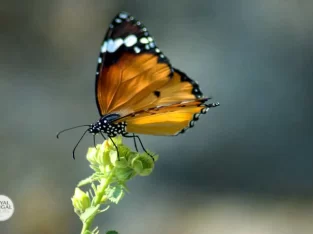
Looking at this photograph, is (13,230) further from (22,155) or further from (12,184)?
(22,155)

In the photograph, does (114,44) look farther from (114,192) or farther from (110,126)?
(114,192)

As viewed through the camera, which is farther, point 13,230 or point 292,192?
point 292,192

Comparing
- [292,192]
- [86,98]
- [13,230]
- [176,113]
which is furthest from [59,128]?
[176,113]

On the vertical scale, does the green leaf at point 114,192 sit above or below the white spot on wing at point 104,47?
below

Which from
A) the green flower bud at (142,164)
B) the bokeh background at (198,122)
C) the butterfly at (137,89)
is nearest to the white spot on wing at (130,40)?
the butterfly at (137,89)

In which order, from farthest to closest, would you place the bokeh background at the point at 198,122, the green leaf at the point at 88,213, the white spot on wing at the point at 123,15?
the bokeh background at the point at 198,122, the white spot on wing at the point at 123,15, the green leaf at the point at 88,213

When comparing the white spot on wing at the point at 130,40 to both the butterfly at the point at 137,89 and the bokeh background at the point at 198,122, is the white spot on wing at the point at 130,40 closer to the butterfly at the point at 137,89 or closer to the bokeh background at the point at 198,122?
the butterfly at the point at 137,89

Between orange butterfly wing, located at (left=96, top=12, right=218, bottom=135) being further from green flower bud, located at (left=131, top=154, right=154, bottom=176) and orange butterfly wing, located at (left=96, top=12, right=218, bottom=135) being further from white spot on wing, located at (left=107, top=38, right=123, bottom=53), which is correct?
green flower bud, located at (left=131, top=154, right=154, bottom=176)
